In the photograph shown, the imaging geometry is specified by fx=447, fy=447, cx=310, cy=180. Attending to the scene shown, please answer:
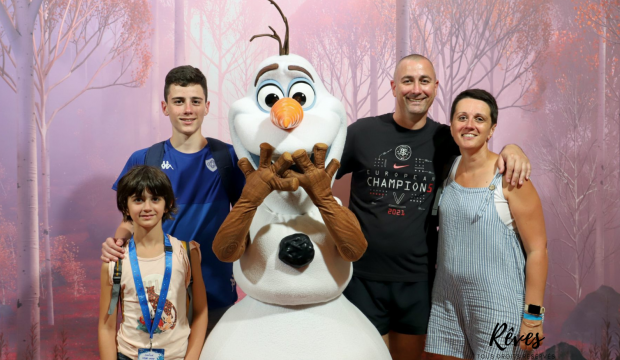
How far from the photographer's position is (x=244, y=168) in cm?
138

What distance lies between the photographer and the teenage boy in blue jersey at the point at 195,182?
1.83m

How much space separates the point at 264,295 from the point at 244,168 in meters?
0.41

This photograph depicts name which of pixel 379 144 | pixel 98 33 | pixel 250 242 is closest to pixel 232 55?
pixel 98 33

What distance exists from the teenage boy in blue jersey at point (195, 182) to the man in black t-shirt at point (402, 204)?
57 cm

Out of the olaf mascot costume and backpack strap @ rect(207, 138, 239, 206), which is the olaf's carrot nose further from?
backpack strap @ rect(207, 138, 239, 206)

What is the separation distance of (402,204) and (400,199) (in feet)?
0.08

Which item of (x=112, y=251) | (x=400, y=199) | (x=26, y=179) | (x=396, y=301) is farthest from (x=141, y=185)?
(x=26, y=179)

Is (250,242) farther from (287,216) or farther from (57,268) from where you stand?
(57,268)

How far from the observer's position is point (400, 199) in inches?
76.8

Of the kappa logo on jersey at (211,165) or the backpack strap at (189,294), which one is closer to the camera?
the backpack strap at (189,294)

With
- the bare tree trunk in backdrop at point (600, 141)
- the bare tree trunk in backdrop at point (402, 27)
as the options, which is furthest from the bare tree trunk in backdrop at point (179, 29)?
the bare tree trunk in backdrop at point (600, 141)

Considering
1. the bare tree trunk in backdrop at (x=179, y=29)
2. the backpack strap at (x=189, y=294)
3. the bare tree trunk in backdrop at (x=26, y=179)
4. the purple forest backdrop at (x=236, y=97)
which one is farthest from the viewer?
the bare tree trunk in backdrop at (x=179, y=29)

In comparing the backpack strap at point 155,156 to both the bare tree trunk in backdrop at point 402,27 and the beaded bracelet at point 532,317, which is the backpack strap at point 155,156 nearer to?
the beaded bracelet at point 532,317

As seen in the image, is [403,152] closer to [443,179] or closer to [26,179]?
[443,179]
